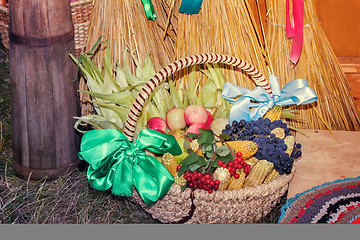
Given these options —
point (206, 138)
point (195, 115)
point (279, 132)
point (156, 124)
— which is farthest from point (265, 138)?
point (156, 124)

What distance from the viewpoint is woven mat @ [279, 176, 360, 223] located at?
1.42 metres

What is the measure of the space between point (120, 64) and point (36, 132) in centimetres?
41

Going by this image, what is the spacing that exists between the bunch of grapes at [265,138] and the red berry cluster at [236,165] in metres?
0.08

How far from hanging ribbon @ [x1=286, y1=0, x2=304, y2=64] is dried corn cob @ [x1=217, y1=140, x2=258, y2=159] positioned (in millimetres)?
536

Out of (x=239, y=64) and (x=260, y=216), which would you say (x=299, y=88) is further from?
(x=260, y=216)

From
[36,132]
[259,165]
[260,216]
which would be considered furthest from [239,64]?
[36,132]

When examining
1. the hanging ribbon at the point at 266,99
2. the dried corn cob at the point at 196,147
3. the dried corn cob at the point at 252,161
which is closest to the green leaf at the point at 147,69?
the hanging ribbon at the point at 266,99

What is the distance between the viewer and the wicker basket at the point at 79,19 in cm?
184

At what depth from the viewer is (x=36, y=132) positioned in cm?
184

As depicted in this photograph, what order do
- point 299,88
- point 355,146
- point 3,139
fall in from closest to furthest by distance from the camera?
point 299,88
point 355,146
point 3,139

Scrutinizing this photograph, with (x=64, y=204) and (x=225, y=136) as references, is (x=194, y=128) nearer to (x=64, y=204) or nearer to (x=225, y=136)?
(x=225, y=136)

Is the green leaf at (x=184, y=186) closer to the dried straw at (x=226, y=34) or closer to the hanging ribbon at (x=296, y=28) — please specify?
the dried straw at (x=226, y=34)

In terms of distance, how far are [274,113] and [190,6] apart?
0.51 meters

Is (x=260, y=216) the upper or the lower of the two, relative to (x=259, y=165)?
lower
